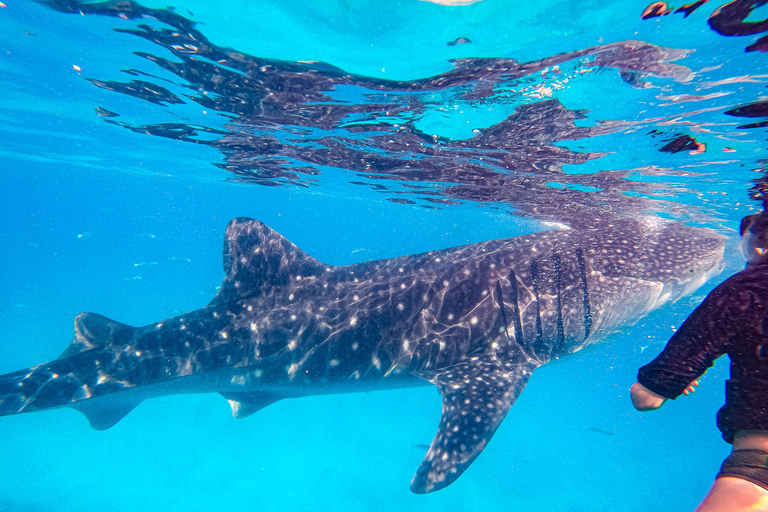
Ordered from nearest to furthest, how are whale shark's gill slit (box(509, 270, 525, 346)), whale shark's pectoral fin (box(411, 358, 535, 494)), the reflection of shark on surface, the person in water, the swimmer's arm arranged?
the person in water < the swimmer's arm < whale shark's pectoral fin (box(411, 358, 535, 494)) < the reflection of shark on surface < whale shark's gill slit (box(509, 270, 525, 346))

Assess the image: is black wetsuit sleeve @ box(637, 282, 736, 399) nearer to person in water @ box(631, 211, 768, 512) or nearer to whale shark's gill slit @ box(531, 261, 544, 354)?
person in water @ box(631, 211, 768, 512)

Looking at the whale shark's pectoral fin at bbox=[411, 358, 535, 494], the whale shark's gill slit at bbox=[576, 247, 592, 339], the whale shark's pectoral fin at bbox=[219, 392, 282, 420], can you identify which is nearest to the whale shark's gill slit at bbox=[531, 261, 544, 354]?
the whale shark's pectoral fin at bbox=[411, 358, 535, 494]

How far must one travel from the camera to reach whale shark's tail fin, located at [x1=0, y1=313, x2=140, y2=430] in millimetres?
5996

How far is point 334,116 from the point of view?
36.0 feet

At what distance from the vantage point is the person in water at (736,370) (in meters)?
1.72

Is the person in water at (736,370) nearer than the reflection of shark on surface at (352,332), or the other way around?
the person in water at (736,370)

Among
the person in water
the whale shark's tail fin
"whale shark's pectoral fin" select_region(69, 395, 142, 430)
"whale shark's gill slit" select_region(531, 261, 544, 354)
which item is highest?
the person in water

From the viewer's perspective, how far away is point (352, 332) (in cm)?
705

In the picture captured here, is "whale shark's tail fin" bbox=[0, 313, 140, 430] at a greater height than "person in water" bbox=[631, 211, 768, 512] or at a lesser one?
lesser

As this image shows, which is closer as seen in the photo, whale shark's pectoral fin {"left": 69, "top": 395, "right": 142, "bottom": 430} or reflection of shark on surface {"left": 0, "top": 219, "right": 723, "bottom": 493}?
reflection of shark on surface {"left": 0, "top": 219, "right": 723, "bottom": 493}

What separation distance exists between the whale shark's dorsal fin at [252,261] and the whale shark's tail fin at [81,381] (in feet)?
6.30

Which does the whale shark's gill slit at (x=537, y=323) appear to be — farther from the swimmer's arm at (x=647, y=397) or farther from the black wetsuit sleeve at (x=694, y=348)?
the black wetsuit sleeve at (x=694, y=348)

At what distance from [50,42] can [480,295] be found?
12.0 metres

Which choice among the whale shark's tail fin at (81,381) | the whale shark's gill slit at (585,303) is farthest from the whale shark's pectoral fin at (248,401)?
the whale shark's gill slit at (585,303)
